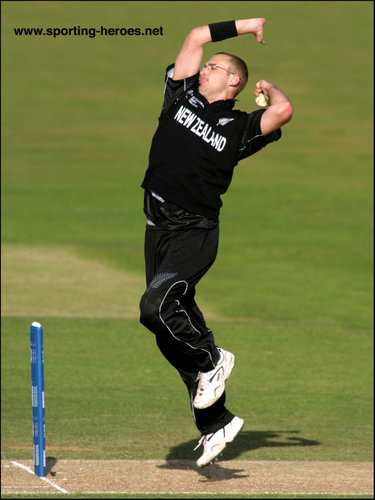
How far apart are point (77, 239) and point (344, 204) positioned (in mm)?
10711

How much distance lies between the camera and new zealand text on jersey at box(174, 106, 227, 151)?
9.20 metres

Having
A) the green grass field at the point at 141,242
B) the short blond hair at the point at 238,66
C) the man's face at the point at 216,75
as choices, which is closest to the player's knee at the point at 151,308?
the man's face at the point at 216,75

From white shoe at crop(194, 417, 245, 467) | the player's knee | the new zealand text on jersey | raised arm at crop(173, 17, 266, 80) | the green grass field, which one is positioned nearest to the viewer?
raised arm at crop(173, 17, 266, 80)

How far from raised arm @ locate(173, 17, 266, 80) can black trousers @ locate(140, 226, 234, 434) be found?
1350 millimetres

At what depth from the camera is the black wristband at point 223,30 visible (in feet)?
29.3

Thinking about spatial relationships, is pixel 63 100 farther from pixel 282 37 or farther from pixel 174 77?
pixel 174 77

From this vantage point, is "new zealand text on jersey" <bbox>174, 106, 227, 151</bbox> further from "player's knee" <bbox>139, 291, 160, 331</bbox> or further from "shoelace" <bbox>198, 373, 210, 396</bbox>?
"shoelace" <bbox>198, 373, 210, 396</bbox>

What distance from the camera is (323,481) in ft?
44.0

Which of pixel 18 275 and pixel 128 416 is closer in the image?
pixel 128 416

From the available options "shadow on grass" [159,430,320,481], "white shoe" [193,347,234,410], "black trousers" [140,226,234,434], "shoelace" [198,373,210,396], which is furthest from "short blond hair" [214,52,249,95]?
"shadow on grass" [159,430,320,481]

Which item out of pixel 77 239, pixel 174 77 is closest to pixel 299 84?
pixel 77 239

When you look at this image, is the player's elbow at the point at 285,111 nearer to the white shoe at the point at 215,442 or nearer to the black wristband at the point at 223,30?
the black wristband at the point at 223,30

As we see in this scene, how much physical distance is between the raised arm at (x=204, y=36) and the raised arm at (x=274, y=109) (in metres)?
0.49

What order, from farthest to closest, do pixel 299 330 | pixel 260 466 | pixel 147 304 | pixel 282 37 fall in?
pixel 282 37
pixel 299 330
pixel 260 466
pixel 147 304
